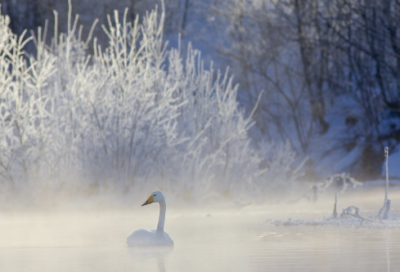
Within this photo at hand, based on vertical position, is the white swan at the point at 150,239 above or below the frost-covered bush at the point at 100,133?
below

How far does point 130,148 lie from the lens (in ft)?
47.2


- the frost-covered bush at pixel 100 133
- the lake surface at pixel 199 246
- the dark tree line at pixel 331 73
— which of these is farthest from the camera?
the dark tree line at pixel 331 73

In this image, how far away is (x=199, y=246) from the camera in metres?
8.33

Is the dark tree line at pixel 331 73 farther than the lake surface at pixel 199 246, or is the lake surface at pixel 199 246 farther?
the dark tree line at pixel 331 73

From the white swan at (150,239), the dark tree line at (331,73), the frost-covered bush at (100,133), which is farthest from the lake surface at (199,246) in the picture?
the dark tree line at (331,73)

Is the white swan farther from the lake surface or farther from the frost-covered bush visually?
the frost-covered bush

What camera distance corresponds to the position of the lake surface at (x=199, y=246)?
677cm

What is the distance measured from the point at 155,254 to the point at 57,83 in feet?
24.5

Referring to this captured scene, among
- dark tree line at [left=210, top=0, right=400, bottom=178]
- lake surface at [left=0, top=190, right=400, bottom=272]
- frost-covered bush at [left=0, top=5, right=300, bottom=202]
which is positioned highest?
dark tree line at [left=210, top=0, right=400, bottom=178]

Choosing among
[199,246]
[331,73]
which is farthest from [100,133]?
[331,73]

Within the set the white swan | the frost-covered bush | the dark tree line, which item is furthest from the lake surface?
the dark tree line

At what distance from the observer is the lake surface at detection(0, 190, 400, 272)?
6.77 m

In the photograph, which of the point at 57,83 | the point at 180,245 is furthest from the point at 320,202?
the point at 180,245

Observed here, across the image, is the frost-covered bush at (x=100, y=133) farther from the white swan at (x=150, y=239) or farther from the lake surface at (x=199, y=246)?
the white swan at (x=150, y=239)
